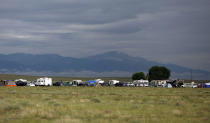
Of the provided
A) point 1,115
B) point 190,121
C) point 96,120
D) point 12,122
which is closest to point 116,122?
point 96,120

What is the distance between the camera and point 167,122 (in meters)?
15.3

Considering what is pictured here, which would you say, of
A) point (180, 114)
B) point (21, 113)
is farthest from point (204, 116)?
point (21, 113)

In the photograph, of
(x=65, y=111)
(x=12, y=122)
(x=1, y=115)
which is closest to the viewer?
(x=12, y=122)

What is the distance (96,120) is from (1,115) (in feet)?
17.3

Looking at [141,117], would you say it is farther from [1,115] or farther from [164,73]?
[164,73]

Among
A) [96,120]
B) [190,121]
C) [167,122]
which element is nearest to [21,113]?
[96,120]

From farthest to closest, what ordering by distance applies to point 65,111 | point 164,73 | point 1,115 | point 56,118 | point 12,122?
point 164,73
point 65,111
point 1,115
point 56,118
point 12,122

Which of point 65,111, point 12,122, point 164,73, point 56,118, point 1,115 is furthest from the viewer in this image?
point 164,73

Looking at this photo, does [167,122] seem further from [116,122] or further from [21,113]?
[21,113]

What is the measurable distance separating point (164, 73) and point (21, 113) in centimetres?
13453

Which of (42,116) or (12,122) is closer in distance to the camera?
(12,122)

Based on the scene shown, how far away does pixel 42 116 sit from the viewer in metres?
16.4

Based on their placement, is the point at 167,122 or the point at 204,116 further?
the point at 204,116

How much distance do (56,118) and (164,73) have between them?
135m
